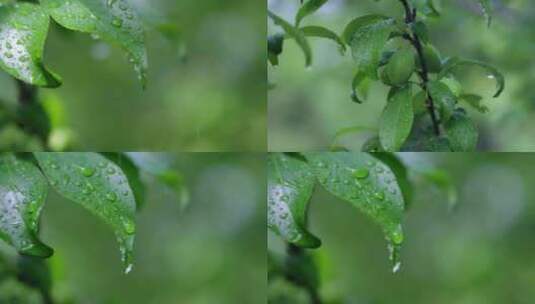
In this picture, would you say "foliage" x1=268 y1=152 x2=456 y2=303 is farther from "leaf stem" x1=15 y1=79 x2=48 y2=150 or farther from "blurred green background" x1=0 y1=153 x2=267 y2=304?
"blurred green background" x1=0 y1=153 x2=267 y2=304

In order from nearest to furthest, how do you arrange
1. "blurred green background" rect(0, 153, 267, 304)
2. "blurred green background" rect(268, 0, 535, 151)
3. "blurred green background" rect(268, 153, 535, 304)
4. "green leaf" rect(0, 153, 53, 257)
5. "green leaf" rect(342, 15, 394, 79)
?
"green leaf" rect(0, 153, 53, 257)
"green leaf" rect(342, 15, 394, 79)
"blurred green background" rect(268, 0, 535, 151)
"blurred green background" rect(268, 153, 535, 304)
"blurred green background" rect(0, 153, 267, 304)

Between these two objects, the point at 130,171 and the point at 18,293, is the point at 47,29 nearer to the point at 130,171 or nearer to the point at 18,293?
the point at 130,171

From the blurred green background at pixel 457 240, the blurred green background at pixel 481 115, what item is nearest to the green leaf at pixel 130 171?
the blurred green background at pixel 481 115

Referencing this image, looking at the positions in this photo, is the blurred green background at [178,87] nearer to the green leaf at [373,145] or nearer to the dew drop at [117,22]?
the green leaf at [373,145]

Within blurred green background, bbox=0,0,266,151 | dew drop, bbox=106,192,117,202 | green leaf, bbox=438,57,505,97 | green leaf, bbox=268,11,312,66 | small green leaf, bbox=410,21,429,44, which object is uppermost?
small green leaf, bbox=410,21,429,44

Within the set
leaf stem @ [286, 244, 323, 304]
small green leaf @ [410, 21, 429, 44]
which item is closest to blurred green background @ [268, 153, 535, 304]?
leaf stem @ [286, 244, 323, 304]

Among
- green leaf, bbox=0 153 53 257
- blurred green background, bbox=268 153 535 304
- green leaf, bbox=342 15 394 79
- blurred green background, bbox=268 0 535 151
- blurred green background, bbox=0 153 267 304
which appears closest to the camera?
green leaf, bbox=0 153 53 257
